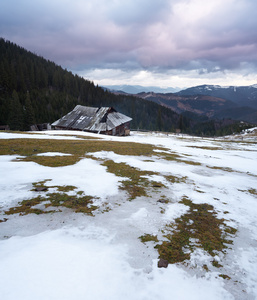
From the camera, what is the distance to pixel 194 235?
17.6ft

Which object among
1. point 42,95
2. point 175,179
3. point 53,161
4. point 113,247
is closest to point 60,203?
point 113,247

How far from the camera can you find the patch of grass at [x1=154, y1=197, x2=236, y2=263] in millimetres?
4606

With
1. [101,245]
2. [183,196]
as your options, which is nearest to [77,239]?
[101,245]

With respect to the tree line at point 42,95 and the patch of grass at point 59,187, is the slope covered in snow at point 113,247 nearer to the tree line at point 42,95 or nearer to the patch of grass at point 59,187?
the patch of grass at point 59,187

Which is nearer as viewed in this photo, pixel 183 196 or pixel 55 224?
pixel 55 224

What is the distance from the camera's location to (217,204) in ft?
25.8

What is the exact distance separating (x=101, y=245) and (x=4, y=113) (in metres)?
93.1

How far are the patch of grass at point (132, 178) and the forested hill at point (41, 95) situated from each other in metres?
62.7

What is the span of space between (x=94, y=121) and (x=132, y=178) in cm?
3999

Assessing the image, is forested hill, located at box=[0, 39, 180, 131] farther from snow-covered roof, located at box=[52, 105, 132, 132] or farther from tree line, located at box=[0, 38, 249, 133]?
snow-covered roof, located at box=[52, 105, 132, 132]

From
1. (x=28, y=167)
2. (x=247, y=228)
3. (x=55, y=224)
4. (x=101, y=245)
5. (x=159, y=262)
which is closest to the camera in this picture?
(x=159, y=262)

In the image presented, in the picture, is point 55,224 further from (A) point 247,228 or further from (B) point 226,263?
(A) point 247,228

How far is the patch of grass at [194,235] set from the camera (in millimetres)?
4606

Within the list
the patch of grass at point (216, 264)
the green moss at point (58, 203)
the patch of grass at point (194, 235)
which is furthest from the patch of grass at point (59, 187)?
the patch of grass at point (216, 264)
